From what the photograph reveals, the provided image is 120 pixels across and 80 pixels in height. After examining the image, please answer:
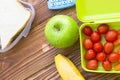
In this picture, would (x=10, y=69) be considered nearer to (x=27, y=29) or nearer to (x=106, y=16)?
(x=27, y=29)

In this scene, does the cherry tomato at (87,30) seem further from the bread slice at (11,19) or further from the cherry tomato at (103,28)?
the bread slice at (11,19)

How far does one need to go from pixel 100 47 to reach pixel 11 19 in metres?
0.26

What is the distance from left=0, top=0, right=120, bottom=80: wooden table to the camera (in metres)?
0.80

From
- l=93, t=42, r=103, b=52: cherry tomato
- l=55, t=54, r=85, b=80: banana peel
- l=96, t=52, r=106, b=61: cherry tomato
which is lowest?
l=55, t=54, r=85, b=80: banana peel

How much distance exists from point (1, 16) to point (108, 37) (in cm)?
31

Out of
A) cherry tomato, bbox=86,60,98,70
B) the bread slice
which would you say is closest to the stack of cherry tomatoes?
cherry tomato, bbox=86,60,98,70

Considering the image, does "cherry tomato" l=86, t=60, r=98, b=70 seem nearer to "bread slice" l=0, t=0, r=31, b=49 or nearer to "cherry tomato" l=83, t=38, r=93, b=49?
"cherry tomato" l=83, t=38, r=93, b=49

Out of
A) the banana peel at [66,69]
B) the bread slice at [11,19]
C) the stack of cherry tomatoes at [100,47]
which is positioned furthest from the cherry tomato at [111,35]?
the bread slice at [11,19]

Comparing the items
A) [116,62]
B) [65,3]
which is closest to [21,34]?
[65,3]

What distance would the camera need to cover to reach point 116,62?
76cm

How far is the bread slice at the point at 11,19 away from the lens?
807mm

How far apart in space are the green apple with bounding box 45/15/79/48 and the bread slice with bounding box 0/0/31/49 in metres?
0.09

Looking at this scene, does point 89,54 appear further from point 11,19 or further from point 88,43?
point 11,19

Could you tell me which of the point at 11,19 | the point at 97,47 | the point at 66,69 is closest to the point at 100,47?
the point at 97,47
